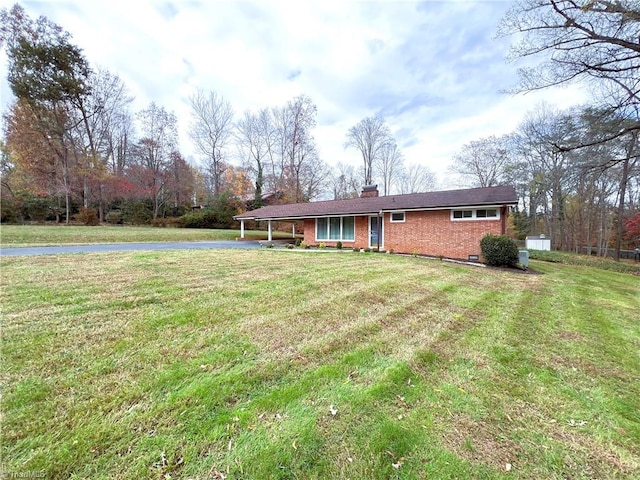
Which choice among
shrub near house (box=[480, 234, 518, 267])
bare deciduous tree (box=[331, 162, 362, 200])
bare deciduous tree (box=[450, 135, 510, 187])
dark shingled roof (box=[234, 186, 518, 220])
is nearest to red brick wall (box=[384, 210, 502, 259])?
dark shingled roof (box=[234, 186, 518, 220])

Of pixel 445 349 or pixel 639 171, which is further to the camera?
pixel 639 171

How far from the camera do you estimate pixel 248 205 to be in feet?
102

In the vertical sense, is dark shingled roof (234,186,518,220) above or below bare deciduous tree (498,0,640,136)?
below

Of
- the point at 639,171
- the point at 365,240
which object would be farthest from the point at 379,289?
the point at 639,171

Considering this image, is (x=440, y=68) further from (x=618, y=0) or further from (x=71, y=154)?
(x=71, y=154)

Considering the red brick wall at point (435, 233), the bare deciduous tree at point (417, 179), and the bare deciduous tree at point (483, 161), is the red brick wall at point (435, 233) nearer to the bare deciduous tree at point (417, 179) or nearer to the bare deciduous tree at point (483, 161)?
the bare deciduous tree at point (483, 161)

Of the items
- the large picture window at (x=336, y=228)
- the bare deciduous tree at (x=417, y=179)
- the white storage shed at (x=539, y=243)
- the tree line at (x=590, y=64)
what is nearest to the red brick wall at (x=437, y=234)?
the large picture window at (x=336, y=228)

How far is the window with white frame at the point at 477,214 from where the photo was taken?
1181 centimetres

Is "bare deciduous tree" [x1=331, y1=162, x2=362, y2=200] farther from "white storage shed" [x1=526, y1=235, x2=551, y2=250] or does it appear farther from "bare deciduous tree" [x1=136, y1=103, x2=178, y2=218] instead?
"bare deciduous tree" [x1=136, y1=103, x2=178, y2=218]

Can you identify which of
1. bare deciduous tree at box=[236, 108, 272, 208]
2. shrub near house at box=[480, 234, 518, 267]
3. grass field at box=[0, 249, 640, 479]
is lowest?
grass field at box=[0, 249, 640, 479]

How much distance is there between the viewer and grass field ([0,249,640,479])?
1782 millimetres

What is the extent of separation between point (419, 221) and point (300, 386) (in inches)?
494

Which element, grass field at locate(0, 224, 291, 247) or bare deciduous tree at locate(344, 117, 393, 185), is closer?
grass field at locate(0, 224, 291, 247)

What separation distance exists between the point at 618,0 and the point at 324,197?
2785cm
